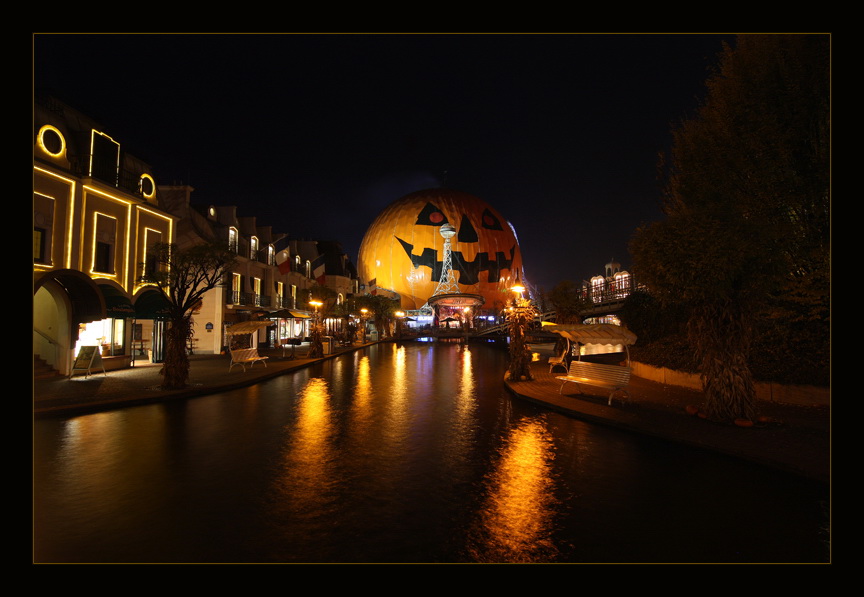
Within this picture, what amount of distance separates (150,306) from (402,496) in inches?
862

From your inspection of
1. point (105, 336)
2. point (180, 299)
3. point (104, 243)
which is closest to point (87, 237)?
point (104, 243)

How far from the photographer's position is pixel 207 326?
Result: 30.6 metres

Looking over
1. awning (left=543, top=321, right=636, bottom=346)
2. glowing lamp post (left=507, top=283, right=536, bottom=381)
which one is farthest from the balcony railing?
awning (left=543, top=321, right=636, bottom=346)

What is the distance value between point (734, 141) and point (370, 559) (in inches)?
521

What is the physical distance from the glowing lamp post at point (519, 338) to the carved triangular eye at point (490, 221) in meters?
54.6

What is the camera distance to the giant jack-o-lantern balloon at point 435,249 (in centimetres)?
6844

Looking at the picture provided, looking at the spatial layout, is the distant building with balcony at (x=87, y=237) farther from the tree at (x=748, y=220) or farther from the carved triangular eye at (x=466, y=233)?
the carved triangular eye at (x=466, y=233)

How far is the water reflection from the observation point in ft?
13.5

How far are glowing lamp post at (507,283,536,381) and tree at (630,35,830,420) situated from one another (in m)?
6.81

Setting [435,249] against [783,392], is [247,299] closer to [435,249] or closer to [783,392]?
[783,392]

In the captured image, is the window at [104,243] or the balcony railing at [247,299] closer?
the window at [104,243]

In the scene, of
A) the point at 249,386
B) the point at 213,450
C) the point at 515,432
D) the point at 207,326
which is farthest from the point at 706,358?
the point at 207,326

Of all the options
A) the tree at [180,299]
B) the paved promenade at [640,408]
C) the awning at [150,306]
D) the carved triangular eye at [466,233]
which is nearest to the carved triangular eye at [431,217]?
the carved triangular eye at [466,233]

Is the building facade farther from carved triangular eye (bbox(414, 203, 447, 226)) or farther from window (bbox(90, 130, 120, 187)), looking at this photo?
carved triangular eye (bbox(414, 203, 447, 226))
